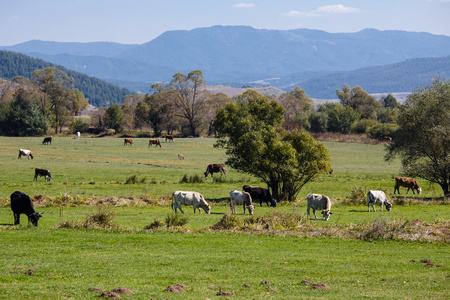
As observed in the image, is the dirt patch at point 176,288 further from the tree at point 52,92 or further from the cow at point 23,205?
the tree at point 52,92

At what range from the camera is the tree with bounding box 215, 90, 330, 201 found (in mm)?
38688

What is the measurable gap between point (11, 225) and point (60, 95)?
410 ft

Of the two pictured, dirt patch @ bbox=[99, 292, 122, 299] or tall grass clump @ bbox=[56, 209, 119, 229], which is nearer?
dirt patch @ bbox=[99, 292, 122, 299]

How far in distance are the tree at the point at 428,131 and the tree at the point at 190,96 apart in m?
92.3

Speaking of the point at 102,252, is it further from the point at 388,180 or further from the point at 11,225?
the point at 388,180

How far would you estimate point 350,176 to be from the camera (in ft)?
191

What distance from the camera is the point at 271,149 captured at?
39.0 m

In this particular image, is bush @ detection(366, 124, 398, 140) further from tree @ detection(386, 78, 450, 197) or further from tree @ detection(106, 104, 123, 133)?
tree @ detection(386, 78, 450, 197)

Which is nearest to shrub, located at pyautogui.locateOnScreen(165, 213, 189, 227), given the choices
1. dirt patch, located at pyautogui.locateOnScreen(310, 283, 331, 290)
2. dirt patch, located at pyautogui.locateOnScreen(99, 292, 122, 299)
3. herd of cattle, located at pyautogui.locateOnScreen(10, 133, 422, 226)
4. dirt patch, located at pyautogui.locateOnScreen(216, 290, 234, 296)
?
herd of cattle, located at pyautogui.locateOnScreen(10, 133, 422, 226)

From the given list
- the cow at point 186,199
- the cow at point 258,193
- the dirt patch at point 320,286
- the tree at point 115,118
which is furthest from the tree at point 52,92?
the dirt patch at point 320,286

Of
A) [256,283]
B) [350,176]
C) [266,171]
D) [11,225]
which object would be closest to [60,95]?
[350,176]

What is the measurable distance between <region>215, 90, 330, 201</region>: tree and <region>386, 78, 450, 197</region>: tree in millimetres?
10508

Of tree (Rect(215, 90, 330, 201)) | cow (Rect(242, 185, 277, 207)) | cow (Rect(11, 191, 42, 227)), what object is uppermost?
tree (Rect(215, 90, 330, 201))

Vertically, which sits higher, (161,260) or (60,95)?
(60,95)
